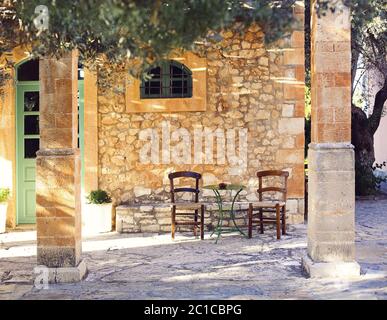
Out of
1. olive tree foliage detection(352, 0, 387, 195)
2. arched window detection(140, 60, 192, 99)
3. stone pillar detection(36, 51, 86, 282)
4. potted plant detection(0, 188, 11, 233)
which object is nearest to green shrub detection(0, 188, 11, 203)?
potted plant detection(0, 188, 11, 233)

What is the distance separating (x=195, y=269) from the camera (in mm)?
6168

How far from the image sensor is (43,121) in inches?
220

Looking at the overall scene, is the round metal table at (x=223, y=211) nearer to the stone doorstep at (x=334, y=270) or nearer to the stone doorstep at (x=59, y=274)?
the stone doorstep at (x=334, y=270)

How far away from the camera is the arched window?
9.05m

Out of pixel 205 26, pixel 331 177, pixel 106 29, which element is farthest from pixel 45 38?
pixel 331 177

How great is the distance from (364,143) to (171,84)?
627 cm

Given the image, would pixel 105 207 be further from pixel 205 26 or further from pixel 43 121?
pixel 205 26

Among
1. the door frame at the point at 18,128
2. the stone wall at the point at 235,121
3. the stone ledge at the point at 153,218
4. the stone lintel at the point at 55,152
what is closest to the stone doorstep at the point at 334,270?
the stone lintel at the point at 55,152

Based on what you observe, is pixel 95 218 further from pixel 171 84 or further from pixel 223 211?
pixel 171 84

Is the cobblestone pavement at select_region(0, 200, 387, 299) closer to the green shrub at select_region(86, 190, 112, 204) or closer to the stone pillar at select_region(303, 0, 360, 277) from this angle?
the stone pillar at select_region(303, 0, 360, 277)

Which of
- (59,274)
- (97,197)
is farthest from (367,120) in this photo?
(59,274)

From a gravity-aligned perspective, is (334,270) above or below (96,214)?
below

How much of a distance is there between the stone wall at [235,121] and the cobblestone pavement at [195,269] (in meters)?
0.92

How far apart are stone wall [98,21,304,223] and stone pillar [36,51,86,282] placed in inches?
128
